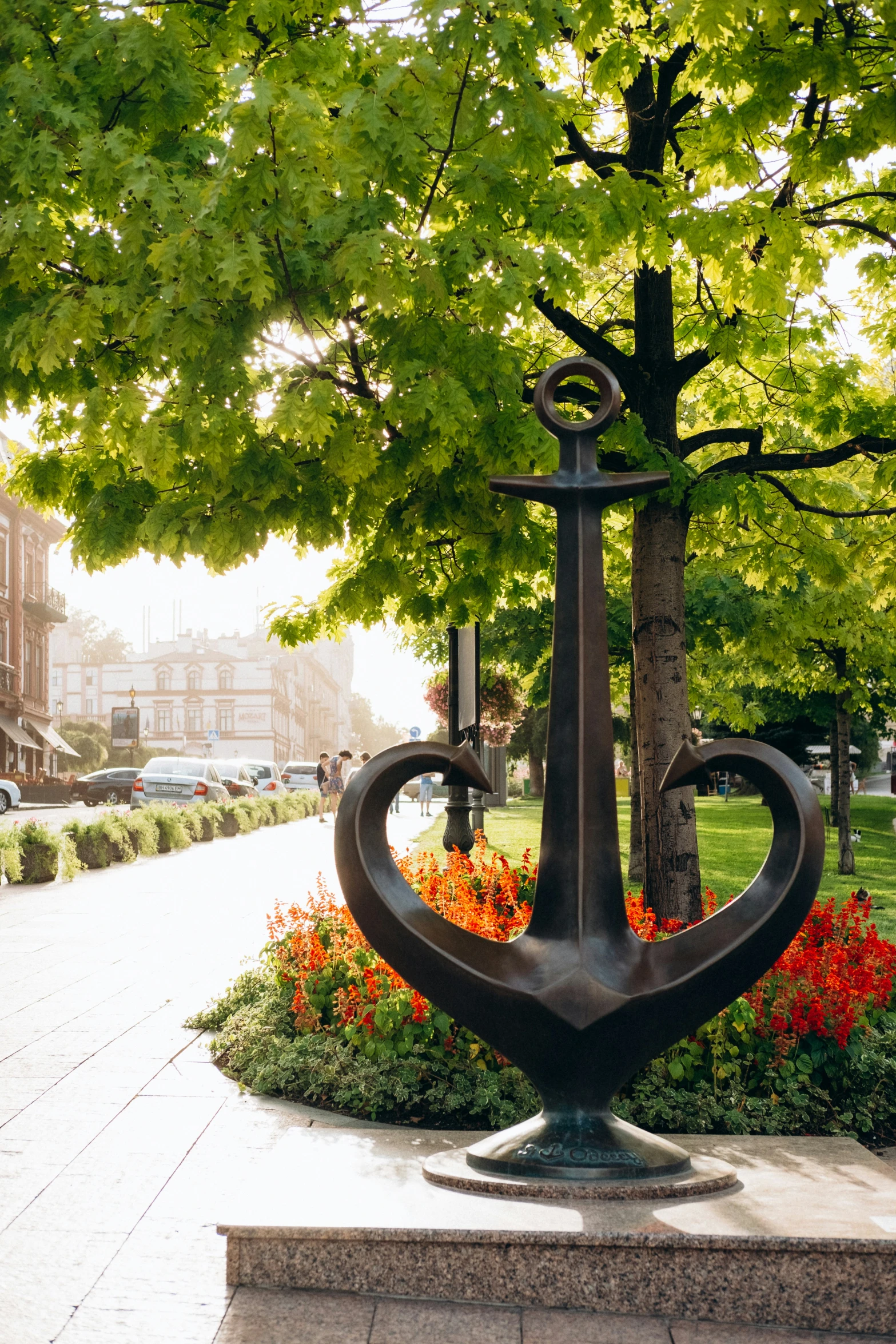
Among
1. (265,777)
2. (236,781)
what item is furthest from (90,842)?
(265,777)

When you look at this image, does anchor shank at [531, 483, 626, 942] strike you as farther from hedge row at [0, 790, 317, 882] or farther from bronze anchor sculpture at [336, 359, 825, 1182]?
hedge row at [0, 790, 317, 882]

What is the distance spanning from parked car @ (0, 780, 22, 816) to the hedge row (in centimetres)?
822

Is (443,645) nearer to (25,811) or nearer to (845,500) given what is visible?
(845,500)

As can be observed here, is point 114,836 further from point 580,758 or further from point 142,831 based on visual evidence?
point 580,758

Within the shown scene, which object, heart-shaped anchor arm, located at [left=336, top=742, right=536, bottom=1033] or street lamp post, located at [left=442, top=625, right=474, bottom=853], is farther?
street lamp post, located at [left=442, top=625, right=474, bottom=853]

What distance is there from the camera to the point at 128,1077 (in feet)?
19.3

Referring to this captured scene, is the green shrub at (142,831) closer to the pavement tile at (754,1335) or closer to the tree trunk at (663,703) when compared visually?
the tree trunk at (663,703)

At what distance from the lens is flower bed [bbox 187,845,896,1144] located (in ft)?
16.6

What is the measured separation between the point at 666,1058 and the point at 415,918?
75.1 inches

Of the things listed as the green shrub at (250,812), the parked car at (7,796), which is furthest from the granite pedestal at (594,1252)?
the parked car at (7,796)

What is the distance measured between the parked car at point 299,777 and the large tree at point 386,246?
134 feet

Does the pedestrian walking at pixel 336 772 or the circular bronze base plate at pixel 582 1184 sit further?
the pedestrian walking at pixel 336 772

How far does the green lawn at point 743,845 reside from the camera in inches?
537

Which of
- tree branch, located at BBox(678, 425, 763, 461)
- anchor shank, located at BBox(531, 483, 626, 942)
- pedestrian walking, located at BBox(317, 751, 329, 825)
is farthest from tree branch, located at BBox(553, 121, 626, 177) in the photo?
pedestrian walking, located at BBox(317, 751, 329, 825)
